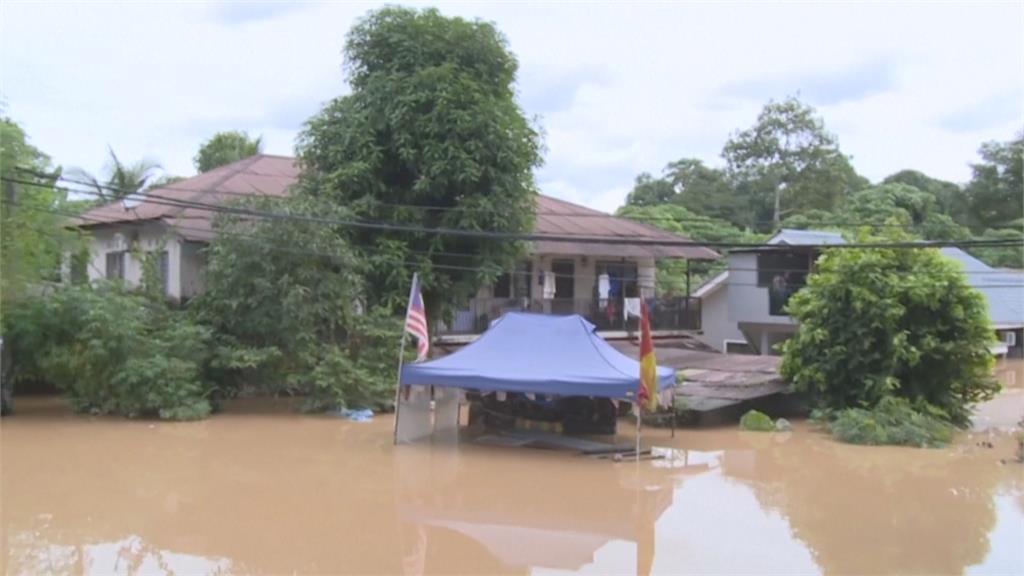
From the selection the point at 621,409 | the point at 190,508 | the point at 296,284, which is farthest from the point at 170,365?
the point at 621,409

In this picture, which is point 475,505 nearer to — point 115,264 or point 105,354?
point 105,354

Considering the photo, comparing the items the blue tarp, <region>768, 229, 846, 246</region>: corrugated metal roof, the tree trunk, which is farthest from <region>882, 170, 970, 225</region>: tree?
the blue tarp

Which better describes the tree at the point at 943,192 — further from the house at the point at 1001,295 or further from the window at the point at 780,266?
the window at the point at 780,266

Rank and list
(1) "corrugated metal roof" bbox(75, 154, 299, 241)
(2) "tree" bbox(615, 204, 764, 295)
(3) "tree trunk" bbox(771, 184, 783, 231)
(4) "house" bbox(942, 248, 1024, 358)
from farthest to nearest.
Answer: (3) "tree trunk" bbox(771, 184, 783, 231), (2) "tree" bbox(615, 204, 764, 295), (4) "house" bbox(942, 248, 1024, 358), (1) "corrugated metal roof" bbox(75, 154, 299, 241)

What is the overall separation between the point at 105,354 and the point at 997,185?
127 feet

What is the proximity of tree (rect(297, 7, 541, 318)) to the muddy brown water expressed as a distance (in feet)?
16.8

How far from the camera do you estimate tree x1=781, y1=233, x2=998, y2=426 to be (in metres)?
17.1

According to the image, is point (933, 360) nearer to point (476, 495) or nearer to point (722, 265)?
point (476, 495)

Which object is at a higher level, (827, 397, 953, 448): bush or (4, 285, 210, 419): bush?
(4, 285, 210, 419): bush

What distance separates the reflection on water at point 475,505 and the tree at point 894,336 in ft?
5.31

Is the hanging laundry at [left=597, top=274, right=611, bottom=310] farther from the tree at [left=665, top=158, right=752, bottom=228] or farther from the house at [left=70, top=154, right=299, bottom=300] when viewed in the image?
the tree at [left=665, top=158, right=752, bottom=228]

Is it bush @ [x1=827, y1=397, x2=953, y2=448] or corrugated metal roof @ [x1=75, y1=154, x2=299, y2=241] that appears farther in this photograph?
corrugated metal roof @ [x1=75, y1=154, x2=299, y2=241]

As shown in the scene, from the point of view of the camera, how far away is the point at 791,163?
1657 inches

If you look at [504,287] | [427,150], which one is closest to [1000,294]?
[504,287]
